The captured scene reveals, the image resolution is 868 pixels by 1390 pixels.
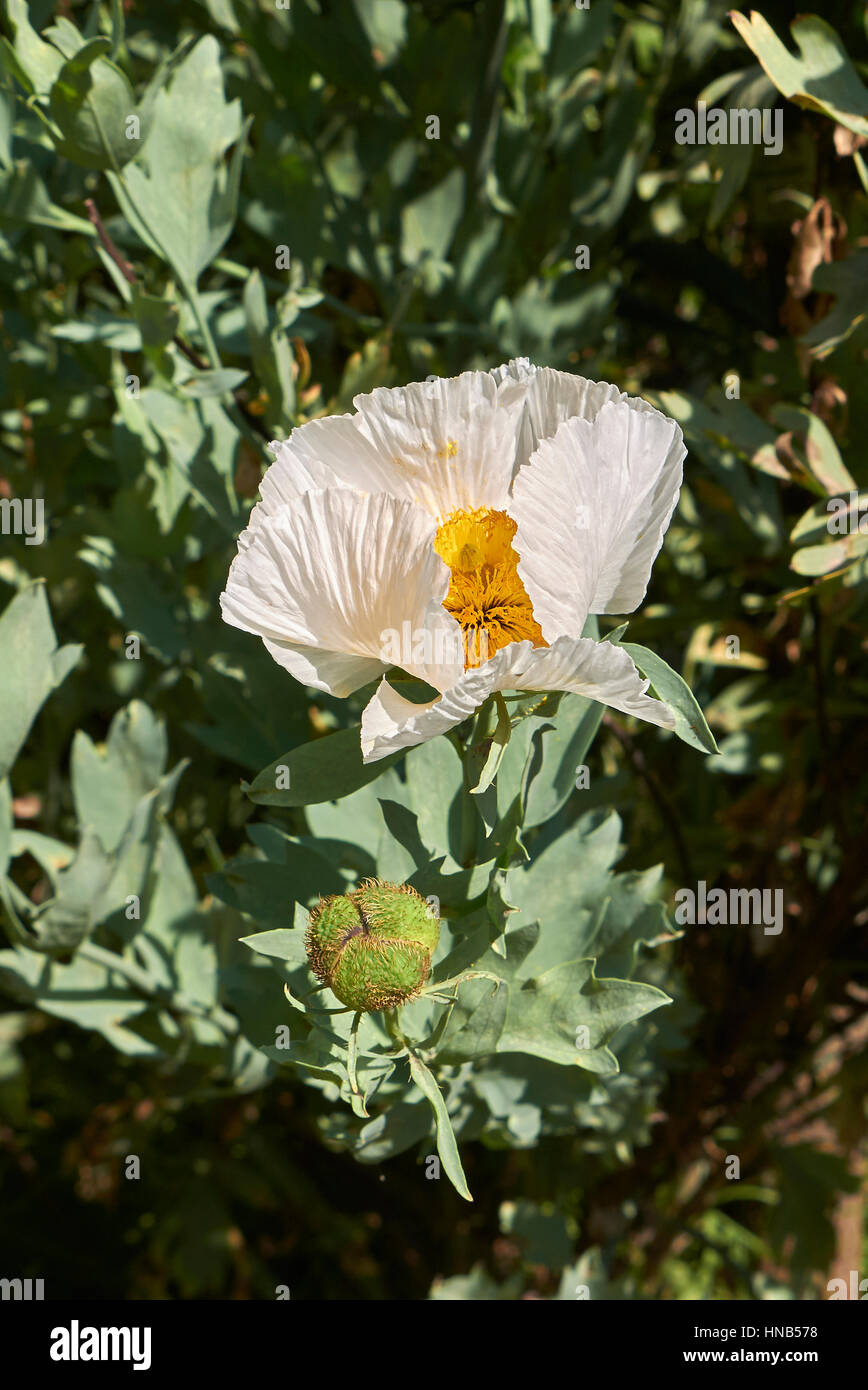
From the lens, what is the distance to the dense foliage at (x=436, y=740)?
30.2 inches

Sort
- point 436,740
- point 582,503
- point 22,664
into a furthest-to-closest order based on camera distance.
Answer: point 22,664
point 436,740
point 582,503

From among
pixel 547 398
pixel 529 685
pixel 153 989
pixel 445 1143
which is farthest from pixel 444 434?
pixel 153 989

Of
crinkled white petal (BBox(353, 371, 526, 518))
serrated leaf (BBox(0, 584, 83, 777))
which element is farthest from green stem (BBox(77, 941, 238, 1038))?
crinkled white petal (BBox(353, 371, 526, 518))

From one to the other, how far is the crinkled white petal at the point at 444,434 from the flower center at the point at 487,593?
0.11ft

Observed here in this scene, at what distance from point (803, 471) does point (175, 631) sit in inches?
20.6

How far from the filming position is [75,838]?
123 centimetres

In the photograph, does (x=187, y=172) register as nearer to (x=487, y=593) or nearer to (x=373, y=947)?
(x=487, y=593)

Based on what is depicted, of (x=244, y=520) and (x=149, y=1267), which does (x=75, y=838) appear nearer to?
(x=244, y=520)

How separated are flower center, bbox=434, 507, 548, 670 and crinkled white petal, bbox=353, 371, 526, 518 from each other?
0.11 ft

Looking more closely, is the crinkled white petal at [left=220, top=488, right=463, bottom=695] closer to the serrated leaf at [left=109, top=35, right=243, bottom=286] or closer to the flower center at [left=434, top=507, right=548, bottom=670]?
the flower center at [left=434, top=507, right=548, bottom=670]

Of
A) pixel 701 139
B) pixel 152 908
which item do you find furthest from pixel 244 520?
pixel 701 139

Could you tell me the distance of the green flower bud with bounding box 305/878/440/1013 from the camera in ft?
1.71

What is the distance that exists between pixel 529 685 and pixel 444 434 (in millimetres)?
157

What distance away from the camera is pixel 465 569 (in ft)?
1.87
